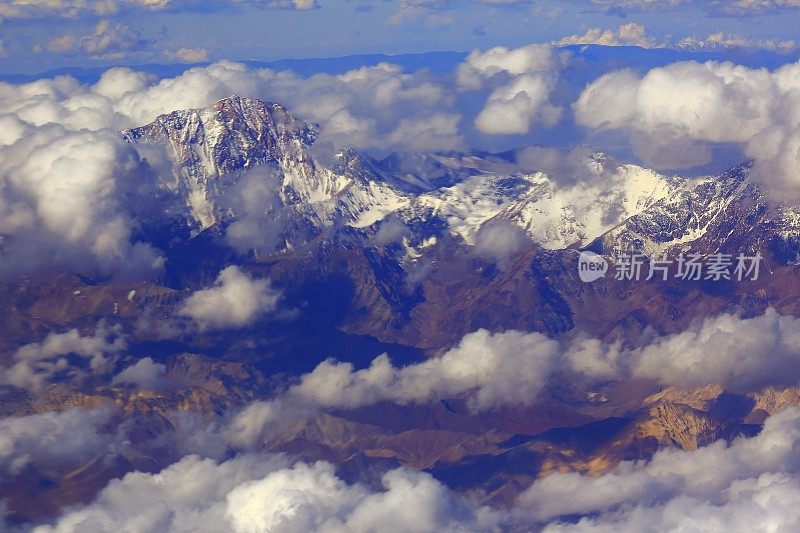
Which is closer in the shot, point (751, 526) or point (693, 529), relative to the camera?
point (751, 526)
